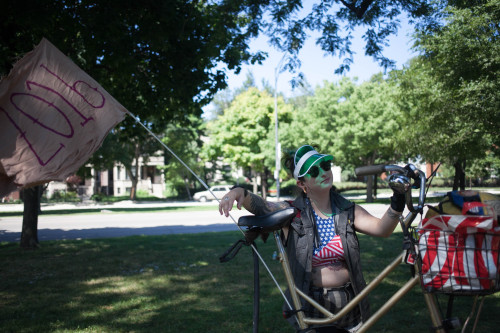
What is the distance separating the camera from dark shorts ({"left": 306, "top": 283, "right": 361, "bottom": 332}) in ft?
9.56

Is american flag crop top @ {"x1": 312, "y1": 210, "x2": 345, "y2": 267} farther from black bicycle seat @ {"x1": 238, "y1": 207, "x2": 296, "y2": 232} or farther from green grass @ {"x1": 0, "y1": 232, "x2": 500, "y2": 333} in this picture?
green grass @ {"x1": 0, "y1": 232, "x2": 500, "y2": 333}

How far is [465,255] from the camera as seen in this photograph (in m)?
2.05

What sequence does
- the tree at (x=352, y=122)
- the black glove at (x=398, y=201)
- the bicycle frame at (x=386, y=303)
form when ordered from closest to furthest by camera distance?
the bicycle frame at (x=386, y=303)
the black glove at (x=398, y=201)
the tree at (x=352, y=122)

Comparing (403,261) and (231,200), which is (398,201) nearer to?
(403,261)

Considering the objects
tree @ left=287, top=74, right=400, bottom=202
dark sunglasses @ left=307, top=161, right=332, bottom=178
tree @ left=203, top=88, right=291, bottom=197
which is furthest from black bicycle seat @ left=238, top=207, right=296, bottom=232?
tree @ left=203, top=88, right=291, bottom=197

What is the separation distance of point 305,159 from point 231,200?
0.65 meters

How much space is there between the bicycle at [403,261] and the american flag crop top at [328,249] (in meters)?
0.25

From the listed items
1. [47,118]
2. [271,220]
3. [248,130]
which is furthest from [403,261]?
[248,130]

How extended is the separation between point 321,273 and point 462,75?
11106 mm

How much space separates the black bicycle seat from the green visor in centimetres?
39

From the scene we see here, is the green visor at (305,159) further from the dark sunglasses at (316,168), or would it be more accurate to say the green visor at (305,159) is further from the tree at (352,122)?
the tree at (352,122)

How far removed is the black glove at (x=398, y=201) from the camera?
257 cm

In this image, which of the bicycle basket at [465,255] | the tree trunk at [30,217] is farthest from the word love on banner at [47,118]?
the tree trunk at [30,217]

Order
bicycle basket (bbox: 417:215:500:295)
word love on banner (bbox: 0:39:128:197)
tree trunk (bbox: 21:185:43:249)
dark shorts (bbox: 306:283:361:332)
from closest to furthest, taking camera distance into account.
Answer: bicycle basket (bbox: 417:215:500:295)
dark shorts (bbox: 306:283:361:332)
word love on banner (bbox: 0:39:128:197)
tree trunk (bbox: 21:185:43:249)
